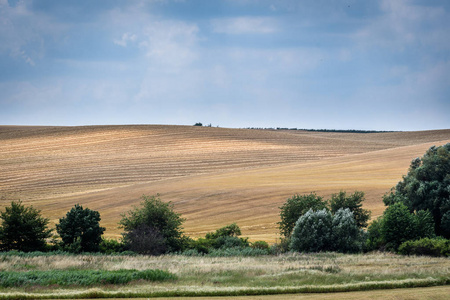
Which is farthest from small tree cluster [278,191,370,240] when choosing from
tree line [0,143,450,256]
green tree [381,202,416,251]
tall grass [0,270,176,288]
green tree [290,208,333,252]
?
tall grass [0,270,176,288]

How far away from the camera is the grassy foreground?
48.3 feet

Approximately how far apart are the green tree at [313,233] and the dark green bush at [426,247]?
4.37 meters

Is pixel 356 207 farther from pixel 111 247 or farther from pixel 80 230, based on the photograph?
pixel 80 230

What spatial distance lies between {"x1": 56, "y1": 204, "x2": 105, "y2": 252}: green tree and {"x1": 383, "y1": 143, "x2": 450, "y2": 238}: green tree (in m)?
21.0

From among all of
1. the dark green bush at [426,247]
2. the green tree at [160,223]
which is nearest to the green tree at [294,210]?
the green tree at [160,223]

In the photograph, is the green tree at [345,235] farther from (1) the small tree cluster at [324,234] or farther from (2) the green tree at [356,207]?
(2) the green tree at [356,207]

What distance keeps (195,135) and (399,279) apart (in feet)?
271

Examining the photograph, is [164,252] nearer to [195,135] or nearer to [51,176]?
[51,176]

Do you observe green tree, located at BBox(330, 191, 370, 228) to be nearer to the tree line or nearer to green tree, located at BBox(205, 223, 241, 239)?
the tree line

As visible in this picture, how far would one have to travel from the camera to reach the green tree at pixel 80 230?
30.5 metres

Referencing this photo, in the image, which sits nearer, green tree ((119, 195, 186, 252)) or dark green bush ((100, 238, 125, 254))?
dark green bush ((100, 238, 125, 254))

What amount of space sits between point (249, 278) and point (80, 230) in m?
16.6

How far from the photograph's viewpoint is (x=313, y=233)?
2925 centimetres

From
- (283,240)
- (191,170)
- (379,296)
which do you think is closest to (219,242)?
(283,240)
